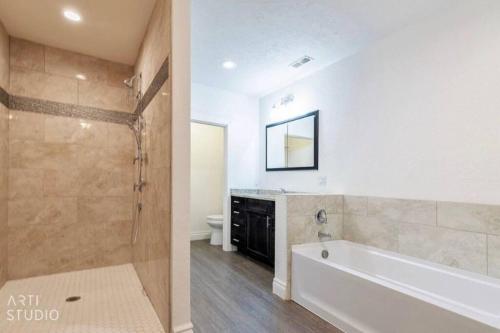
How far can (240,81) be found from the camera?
3758mm

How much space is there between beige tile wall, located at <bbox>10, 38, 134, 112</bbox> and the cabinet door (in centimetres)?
206

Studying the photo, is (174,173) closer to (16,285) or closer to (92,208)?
(92,208)

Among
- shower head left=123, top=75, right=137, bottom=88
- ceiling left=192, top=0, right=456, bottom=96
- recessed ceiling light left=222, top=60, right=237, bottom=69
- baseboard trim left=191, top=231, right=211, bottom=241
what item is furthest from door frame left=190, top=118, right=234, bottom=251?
shower head left=123, top=75, right=137, bottom=88

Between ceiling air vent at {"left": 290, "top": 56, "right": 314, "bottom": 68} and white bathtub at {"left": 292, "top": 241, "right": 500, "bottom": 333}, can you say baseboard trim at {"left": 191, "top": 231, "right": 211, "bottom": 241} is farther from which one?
ceiling air vent at {"left": 290, "top": 56, "right": 314, "bottom": 68}

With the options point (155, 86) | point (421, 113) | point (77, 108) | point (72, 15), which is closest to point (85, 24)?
point (72, 15)

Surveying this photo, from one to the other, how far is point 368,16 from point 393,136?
109 centimetres

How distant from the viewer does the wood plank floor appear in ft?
6.41

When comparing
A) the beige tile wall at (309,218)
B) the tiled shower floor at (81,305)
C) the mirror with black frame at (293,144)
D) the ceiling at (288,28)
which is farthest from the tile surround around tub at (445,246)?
the tiled shower floor at (81,305)

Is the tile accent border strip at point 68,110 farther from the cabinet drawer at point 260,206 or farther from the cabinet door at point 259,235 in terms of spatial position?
the cabinet door at point 259,235

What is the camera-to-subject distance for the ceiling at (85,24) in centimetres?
207

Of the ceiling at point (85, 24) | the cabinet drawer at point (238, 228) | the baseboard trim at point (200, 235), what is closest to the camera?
the ceiling at point (85, 24)

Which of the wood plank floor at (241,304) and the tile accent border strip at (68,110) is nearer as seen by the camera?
the wood plank floor at (241,304)

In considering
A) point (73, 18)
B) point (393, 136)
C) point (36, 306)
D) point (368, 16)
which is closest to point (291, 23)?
point (368, 16)

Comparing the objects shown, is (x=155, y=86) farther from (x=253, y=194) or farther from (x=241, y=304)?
(x=253, y=194)
